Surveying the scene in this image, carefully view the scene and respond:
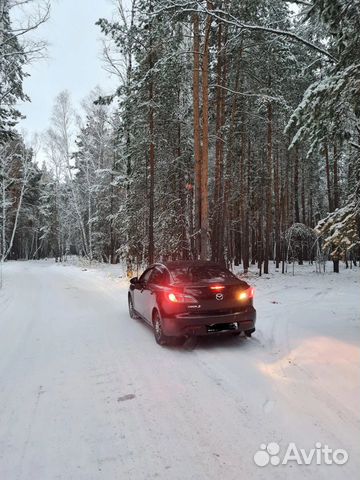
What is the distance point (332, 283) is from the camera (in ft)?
55.0

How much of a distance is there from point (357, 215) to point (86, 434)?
5.60m

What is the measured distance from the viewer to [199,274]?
23.9 ft

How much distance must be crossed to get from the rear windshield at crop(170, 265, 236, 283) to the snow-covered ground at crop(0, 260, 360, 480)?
3.91ft

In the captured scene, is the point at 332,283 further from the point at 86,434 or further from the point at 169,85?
the point at 86,434

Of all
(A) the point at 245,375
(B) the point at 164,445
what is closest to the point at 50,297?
(A) the point at 245,375

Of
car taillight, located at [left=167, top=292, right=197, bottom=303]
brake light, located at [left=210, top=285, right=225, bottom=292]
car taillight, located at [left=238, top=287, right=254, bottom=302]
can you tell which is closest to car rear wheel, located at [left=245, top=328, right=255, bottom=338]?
car taillight, located at [left=238, top=287, right=254, bottom=302]

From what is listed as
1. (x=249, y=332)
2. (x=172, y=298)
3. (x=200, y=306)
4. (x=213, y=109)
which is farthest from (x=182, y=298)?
(x=213, y=109)

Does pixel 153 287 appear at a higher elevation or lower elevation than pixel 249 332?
higher

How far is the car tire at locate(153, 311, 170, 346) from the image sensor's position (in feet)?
21.8

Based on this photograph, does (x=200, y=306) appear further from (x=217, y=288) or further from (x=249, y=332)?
(x=249, y=332)

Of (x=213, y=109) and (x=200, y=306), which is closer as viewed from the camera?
(x=200, y=306)

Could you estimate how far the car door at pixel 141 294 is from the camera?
8174 mm

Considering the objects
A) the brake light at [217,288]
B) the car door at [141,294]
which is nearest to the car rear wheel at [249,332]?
the brake light at [217,288]

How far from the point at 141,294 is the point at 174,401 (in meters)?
4.26
